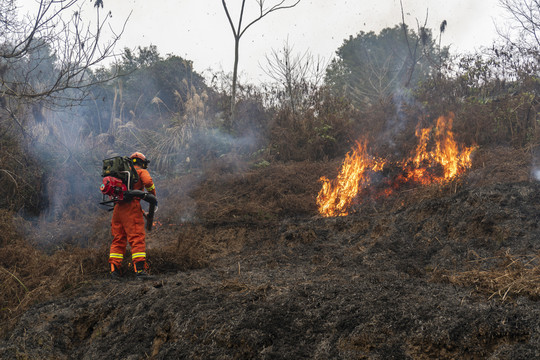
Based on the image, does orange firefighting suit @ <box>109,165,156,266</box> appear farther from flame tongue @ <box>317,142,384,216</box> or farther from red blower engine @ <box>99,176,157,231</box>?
flame tongue @ <box>317,142,384,216</box>

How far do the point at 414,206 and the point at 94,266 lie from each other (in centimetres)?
526

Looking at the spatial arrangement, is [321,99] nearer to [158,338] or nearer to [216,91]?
[216,91]

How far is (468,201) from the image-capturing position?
5.68m

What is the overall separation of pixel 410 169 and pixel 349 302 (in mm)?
6249

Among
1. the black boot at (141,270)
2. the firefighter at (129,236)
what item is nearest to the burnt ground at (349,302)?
the black boot at (141,270)

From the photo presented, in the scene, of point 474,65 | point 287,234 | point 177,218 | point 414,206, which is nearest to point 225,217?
point 177,218

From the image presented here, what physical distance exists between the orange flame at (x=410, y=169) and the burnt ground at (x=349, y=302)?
2.03 metres

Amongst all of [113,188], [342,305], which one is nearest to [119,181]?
[113,188]

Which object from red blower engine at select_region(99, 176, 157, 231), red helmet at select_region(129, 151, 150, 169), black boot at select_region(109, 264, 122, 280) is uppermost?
red helmet at select_region(129, 151, 150, 169)

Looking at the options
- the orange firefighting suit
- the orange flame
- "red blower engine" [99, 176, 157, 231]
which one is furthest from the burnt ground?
the orange flame

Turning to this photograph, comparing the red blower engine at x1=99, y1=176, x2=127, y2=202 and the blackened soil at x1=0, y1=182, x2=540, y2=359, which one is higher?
the red blower engine at x1=99, y1=176, x2=127, y2=202

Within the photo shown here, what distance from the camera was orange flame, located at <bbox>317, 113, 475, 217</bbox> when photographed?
26.7 ft

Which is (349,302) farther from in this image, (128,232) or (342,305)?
(128,232)

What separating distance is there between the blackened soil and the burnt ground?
12 mm
